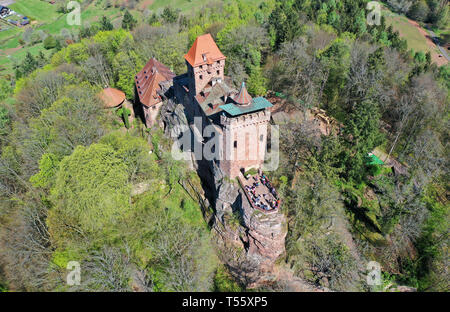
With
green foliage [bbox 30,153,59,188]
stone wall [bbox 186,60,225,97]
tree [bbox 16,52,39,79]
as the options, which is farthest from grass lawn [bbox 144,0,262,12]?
green foliage [bbox 30,153,59,188]

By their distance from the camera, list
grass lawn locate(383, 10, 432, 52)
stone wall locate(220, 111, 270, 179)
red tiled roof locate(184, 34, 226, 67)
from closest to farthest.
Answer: stone wall locate(220, 111, 270, 179) < red tiled roof locate(184, 34, 226, 67) < grass lawn locate(383, 10, 432, 52)

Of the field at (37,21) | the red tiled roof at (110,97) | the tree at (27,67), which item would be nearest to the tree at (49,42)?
the field at (37,21)

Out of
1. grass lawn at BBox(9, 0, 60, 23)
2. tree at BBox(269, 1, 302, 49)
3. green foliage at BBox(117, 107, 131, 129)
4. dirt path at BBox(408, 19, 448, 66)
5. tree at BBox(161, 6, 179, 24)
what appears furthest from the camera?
grass lawn at BBox(9, 0, 60, 23)

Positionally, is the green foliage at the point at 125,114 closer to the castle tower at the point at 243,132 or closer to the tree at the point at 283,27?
the castle tower at the point at 243,132

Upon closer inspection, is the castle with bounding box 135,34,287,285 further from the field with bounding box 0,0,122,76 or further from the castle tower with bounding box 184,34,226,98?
the field with bounding box 0,0,122,76

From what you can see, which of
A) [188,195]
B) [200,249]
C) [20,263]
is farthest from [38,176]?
[200,249]
